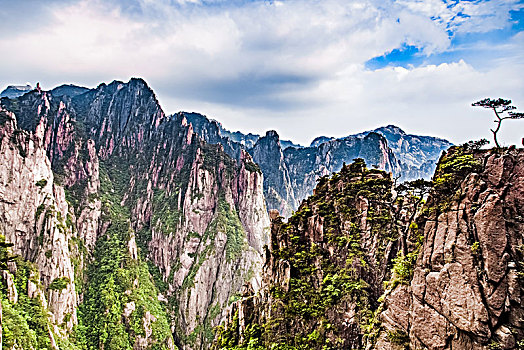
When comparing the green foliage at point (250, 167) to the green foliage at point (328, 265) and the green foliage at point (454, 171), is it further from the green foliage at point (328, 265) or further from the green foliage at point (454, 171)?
the green foliage at point (454, 171)

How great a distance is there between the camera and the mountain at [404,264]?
1537 cm

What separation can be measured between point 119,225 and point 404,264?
11893 centimetres

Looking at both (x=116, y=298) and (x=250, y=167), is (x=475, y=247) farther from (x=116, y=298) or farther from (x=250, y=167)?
(x=250, y=167)

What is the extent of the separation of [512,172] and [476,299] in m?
6.54

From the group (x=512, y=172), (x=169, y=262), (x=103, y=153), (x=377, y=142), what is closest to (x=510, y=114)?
(x=512, y=172)

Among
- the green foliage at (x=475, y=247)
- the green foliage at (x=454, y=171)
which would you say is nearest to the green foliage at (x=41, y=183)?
the green foliage at (x=454, y=171)

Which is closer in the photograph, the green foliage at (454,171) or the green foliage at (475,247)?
the green foliage at (475,247)

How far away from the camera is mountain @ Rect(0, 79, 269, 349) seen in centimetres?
8150

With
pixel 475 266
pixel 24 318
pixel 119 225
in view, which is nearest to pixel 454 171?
pixel 475 266

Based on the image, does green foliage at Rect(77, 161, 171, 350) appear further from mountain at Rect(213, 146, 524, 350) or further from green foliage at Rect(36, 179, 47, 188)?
mountain at Rect(213, 146, 524, 350)

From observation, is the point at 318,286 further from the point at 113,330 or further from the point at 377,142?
the point at 377,142

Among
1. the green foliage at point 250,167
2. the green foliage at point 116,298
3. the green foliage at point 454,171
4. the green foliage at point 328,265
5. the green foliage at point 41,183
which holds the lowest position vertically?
the green foliage at point 116,298

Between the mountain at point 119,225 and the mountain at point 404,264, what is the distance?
5284 centimetres

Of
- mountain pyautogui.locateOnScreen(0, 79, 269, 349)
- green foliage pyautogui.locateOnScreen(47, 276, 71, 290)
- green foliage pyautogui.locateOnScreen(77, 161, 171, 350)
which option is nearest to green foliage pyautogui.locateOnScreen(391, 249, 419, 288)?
mountain pyautogui.locateOnScreen(0, 79, 269, 349)
